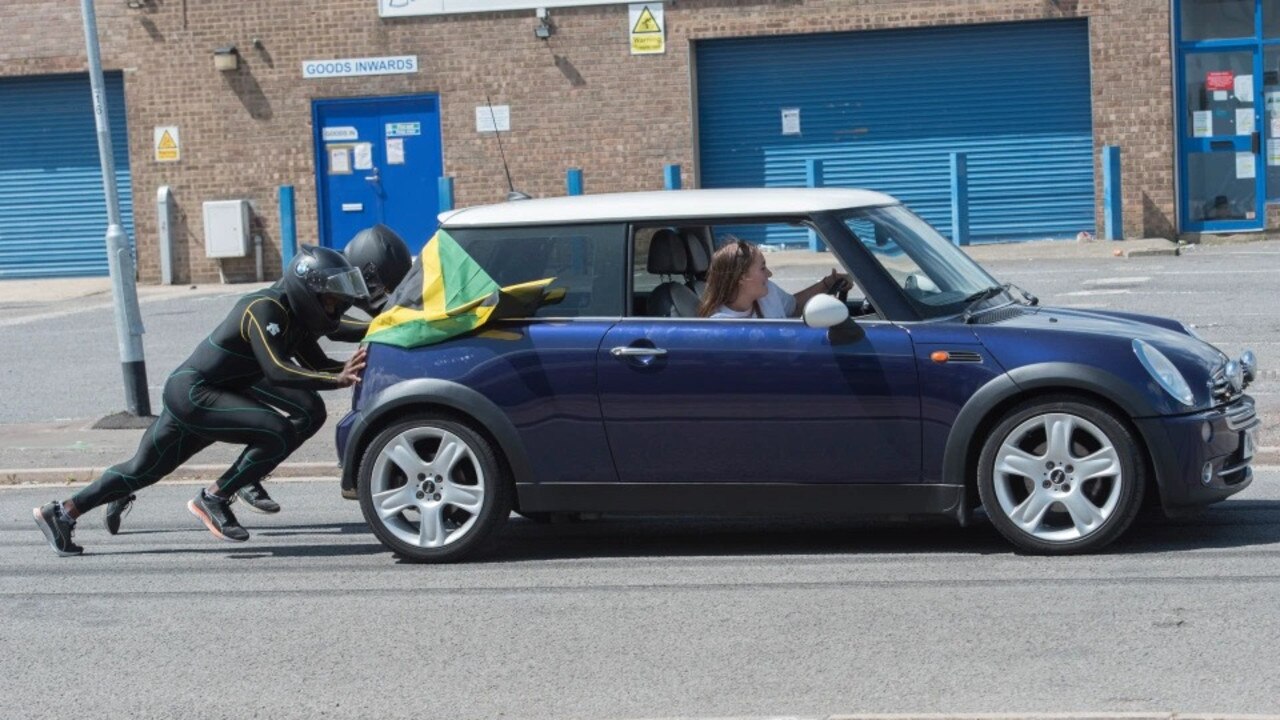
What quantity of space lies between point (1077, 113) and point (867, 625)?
20.0 m

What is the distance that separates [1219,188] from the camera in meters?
25.5

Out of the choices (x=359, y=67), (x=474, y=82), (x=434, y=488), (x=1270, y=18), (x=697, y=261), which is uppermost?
(x=359, y=67)

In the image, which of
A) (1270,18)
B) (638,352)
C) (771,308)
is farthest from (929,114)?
(638,352)

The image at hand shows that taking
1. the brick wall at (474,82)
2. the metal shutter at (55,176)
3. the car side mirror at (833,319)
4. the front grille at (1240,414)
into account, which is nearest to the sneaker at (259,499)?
the car side mirror at (833,319)

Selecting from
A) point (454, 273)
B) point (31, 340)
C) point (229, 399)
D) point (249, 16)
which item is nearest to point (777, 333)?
point (454, 273)

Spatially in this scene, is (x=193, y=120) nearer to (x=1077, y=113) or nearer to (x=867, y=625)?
(x=1077, y=113)

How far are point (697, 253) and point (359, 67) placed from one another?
19.7m

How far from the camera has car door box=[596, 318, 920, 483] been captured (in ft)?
25.3

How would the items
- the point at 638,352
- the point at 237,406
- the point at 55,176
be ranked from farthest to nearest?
the point at 55,176 → the point at 237,406 → the point at 638,352

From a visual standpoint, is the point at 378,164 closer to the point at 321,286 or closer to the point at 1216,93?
the point at 1216,93

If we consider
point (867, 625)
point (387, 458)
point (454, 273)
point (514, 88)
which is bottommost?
point (867, 625)

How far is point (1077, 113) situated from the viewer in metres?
25.7

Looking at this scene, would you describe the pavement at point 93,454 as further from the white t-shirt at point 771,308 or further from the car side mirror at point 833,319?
the car side mirror at point 833,319

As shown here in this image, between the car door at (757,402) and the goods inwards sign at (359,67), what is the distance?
1983 centimetres
